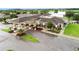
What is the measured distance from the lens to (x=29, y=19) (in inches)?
60.7

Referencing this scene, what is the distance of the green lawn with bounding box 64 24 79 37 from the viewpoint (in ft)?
4.85

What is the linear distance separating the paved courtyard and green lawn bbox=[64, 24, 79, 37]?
0.26ft

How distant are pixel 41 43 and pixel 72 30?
1.39 ft

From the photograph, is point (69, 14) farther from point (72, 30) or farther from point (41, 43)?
point (41, 43)

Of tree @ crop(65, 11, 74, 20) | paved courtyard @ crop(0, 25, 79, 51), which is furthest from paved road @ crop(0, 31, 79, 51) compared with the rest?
tree @ crop(65, 11, 74, 20)

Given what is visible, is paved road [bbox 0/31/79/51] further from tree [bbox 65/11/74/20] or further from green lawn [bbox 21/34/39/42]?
tree [bbox 65/11/74/20]

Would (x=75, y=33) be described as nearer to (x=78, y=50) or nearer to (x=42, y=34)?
(x=78, y=50)

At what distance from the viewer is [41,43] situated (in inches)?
59.7

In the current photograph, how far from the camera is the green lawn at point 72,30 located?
1.48 m

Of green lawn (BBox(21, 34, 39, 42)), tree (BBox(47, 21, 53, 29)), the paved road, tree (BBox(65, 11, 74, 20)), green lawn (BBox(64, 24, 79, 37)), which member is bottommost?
the paved road

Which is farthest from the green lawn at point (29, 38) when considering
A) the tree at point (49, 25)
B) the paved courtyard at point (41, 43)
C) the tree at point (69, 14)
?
the tree at point (69, 14)
